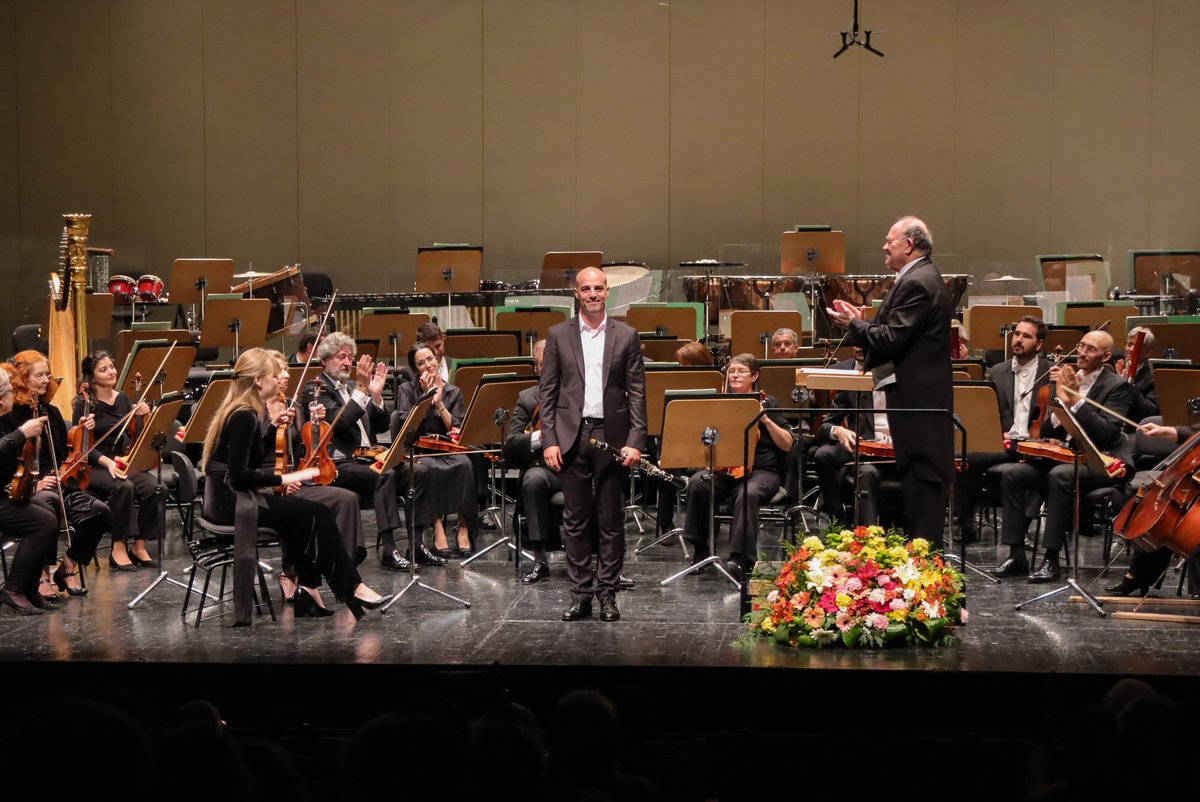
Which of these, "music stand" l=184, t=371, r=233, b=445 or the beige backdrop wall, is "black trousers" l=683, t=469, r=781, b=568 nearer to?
"music stand" l=184, t=371, r=233, b=445

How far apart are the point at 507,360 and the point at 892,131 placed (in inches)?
311

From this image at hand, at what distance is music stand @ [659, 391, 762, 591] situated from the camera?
235 inches

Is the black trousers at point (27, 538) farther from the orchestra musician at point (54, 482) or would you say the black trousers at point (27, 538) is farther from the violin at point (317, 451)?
the violin at point (317, 451)

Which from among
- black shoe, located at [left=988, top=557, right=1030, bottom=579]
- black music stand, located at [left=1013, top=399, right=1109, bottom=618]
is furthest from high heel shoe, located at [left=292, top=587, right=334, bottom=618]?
black shoe, located at [left=988, top=557, right=1030, bottom=579]

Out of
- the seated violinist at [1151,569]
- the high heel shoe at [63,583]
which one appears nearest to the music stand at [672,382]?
the seated violinist at [1151,569]

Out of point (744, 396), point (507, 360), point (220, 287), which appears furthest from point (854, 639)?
point (220, 287)

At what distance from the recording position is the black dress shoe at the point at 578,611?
18.3 feet

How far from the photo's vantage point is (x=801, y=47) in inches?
546

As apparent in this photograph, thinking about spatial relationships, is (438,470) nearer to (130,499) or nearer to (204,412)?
(204,412)

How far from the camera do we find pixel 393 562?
6684mm

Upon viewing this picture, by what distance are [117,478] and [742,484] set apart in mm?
3217

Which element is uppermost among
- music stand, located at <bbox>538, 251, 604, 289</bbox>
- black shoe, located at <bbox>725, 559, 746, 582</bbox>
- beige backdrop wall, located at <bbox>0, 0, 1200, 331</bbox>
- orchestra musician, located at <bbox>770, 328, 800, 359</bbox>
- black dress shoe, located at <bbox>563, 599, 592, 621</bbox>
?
beige backdrop wall, located at <bbox>0, 0, 1200, 331</bbox>

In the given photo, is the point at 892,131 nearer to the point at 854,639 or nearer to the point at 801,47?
the point at 801,47

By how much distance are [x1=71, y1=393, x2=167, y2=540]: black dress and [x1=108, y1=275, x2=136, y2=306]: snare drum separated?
4631mm
